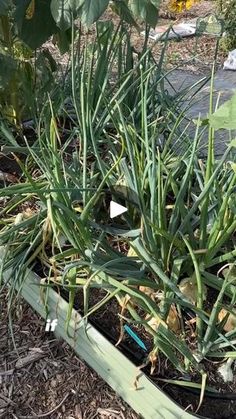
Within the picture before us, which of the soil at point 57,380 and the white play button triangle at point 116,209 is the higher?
the white play button triangle at point 116,209

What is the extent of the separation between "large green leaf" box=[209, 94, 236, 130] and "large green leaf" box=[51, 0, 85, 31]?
50 cm

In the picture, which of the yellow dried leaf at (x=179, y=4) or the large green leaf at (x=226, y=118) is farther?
the yellow dried leaf at (x=179, y=4)

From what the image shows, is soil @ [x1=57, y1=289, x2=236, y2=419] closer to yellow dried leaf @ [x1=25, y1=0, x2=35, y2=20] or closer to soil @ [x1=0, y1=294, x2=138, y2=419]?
soil @ [x1=0, y1=294, x2=138, y2=419]

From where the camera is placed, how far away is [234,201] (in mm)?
1004

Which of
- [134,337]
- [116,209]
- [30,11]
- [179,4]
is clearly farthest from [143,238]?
[179,4]

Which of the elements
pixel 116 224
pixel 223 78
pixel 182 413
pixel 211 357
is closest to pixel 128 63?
pixel 116 224

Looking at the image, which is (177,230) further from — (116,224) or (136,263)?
(116,224)

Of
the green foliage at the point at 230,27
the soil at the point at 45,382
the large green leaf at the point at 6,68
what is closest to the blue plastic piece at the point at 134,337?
the soil at the point at 45,382

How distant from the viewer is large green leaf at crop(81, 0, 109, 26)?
3.40 ft

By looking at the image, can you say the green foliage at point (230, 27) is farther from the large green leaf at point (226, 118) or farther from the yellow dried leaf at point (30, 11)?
the large green leaf at point (226, 118)

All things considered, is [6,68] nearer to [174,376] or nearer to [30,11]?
[30,11]

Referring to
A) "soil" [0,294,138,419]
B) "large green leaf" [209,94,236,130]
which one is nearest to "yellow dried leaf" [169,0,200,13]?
"soil" [0,294,138,419]

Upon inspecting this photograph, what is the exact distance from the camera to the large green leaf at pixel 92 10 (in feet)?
3.40

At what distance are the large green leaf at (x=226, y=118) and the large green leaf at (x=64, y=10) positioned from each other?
0.50 meters
